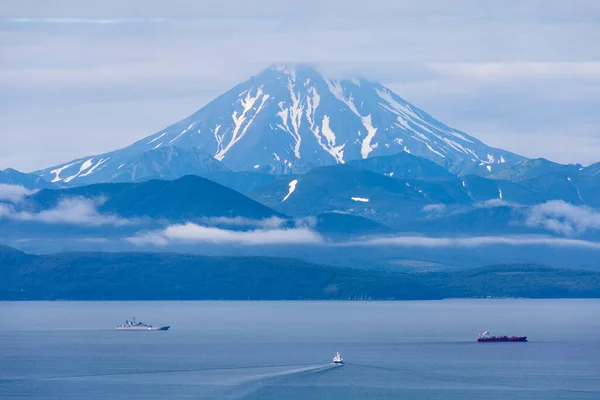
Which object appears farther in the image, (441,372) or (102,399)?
(441,372)

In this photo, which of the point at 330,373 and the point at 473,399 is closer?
the point at 473,399

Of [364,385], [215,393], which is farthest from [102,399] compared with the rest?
[364,385]

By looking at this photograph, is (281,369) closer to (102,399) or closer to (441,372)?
(441,372)

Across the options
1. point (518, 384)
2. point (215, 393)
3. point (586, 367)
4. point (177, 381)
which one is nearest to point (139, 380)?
point (177, 381)

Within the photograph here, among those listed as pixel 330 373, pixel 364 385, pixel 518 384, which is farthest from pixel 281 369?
pixel 518 384

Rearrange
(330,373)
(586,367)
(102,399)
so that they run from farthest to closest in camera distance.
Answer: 1. (586,367)
2. (330,373)
3. (102,399)

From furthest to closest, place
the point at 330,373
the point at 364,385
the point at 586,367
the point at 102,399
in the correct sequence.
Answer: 1. the point at 586,367
2. the point at 330,373
3. the point at 364,385
4. the point at 102,399

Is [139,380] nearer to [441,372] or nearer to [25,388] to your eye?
[25,388]

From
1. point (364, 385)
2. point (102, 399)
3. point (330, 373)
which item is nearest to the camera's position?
point (102, 399)
